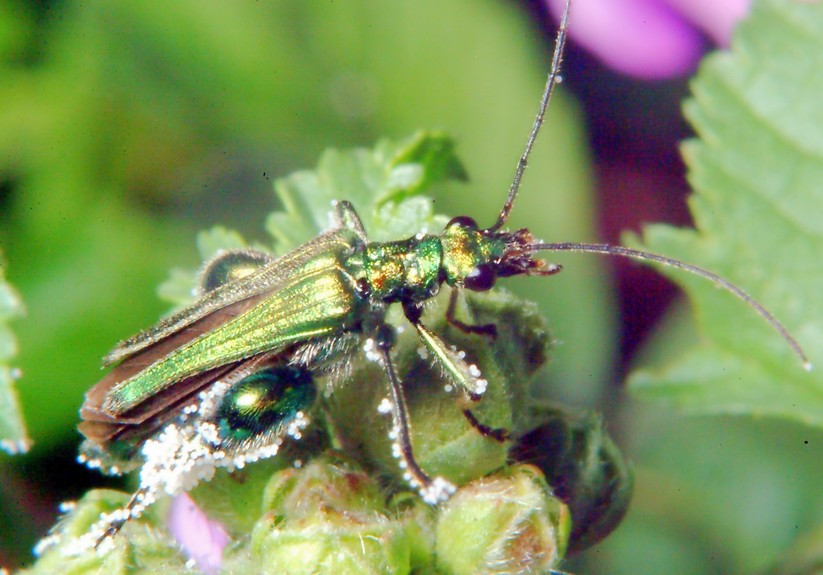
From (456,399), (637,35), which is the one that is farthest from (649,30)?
(456,399)

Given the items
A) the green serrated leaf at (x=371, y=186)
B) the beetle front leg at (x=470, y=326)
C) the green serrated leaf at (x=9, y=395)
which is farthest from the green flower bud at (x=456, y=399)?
the green serrated leaf at (x=9, y=395)

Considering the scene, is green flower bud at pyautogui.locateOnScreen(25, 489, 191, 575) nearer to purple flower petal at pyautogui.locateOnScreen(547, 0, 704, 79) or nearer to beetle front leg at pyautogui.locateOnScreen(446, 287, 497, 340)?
beetle front leg at pyautogui.locateOnScreen(446, 287, 497, 340)

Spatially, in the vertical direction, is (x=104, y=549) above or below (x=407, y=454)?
above

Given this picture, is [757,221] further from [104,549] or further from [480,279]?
[104,549]

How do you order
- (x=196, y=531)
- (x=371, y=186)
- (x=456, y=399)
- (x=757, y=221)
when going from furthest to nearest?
(x=757, y=221) < (x=371, y=186) < (x=196, y=531) < (x=456, y=399)

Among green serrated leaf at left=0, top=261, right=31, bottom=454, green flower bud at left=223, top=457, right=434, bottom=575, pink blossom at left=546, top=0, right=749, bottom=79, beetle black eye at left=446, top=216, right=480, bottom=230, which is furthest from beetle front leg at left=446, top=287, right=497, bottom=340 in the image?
pink blossom at left=546, top=0, right=749, bottom=79

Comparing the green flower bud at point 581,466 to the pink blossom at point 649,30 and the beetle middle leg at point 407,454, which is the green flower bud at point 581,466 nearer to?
the beetle middle leg at point 407,454

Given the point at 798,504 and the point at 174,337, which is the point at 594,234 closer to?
the point at 798,504

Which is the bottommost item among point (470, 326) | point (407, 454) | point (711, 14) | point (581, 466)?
point (581, 466)
